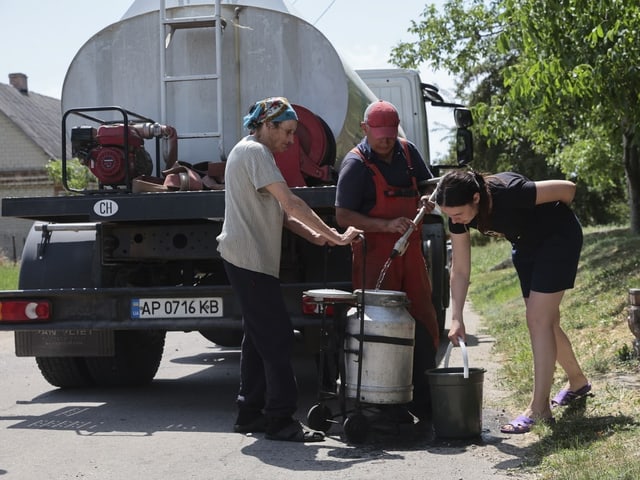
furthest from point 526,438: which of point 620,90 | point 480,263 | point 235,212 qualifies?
point 480,263

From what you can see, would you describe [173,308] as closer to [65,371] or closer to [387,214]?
[65,371]

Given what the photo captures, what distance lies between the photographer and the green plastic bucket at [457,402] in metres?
5.89

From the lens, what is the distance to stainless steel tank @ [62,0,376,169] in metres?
8.13

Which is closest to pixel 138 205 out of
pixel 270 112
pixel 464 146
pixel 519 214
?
pixel 270 112

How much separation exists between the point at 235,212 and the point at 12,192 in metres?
39.3

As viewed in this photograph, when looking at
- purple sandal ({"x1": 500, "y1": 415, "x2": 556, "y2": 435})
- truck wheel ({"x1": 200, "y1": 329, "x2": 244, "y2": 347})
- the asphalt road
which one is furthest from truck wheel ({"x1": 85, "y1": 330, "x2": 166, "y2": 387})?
purple sandal ({"x1": 500, "y1": 415, "x2": 556, "y2": 435})

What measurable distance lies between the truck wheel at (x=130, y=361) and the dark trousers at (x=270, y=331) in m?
2.27

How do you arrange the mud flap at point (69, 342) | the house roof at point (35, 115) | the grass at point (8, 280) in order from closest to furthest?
1. the mud flap at point (69, 342)
2. the grass at point (8, 280)
3. the house roof at point (35, 115)

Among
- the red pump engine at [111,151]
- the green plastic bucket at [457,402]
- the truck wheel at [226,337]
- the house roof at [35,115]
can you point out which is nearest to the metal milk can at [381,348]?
the green plastic bucket at [457,402]

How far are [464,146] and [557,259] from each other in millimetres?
4483

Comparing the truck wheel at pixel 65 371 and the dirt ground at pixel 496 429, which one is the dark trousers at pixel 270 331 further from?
the truck wheel at pixel 65 371

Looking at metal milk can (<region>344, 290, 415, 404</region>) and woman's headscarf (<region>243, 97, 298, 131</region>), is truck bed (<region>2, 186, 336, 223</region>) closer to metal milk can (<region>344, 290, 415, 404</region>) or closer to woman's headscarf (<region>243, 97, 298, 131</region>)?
woman's headscarf (<region>243, 97, 298, 131</region>)

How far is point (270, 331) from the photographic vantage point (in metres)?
6.30

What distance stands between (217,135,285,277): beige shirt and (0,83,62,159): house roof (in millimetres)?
35862
